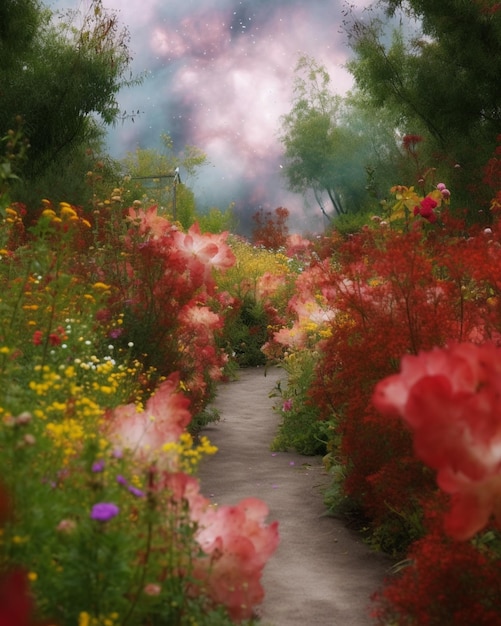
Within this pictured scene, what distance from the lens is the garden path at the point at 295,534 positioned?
11.9 ft

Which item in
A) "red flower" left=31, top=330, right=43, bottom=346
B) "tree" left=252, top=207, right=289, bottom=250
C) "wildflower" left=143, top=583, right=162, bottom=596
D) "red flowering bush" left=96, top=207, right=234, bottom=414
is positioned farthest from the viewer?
"tree" left=252, top=207, right=289, bottom=250

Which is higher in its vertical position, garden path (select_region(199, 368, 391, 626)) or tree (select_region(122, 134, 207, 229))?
tree (select_region(122, 134, 207, 229))

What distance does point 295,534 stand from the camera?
4742 mm

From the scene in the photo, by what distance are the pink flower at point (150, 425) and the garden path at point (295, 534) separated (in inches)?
33.2

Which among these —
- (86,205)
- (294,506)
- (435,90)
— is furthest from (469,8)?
(294,506)

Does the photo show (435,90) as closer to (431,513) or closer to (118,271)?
(118,271)

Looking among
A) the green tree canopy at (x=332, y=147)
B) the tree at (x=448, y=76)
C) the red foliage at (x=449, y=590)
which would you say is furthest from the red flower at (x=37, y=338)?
the green tree canopy at (x=332, y=147)

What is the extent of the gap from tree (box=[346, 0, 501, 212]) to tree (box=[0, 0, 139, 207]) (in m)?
4.12

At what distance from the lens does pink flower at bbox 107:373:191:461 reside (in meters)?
2.74

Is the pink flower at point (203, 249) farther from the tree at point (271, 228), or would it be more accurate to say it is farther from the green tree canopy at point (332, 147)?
the green tree canopy at point (332, 147)

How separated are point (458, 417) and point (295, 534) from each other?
3.05 m

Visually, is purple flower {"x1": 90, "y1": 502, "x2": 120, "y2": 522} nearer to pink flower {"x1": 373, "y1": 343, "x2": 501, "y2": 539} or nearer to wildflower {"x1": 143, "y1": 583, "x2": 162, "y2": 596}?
wildflower {"x1": 143, "y1": 583, "x2": 162, "y2": 596}

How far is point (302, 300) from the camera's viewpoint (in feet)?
27.4

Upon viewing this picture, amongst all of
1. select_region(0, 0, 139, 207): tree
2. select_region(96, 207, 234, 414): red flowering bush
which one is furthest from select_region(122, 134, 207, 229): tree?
select_region(96, 207, 234, 414): red flowering bush
